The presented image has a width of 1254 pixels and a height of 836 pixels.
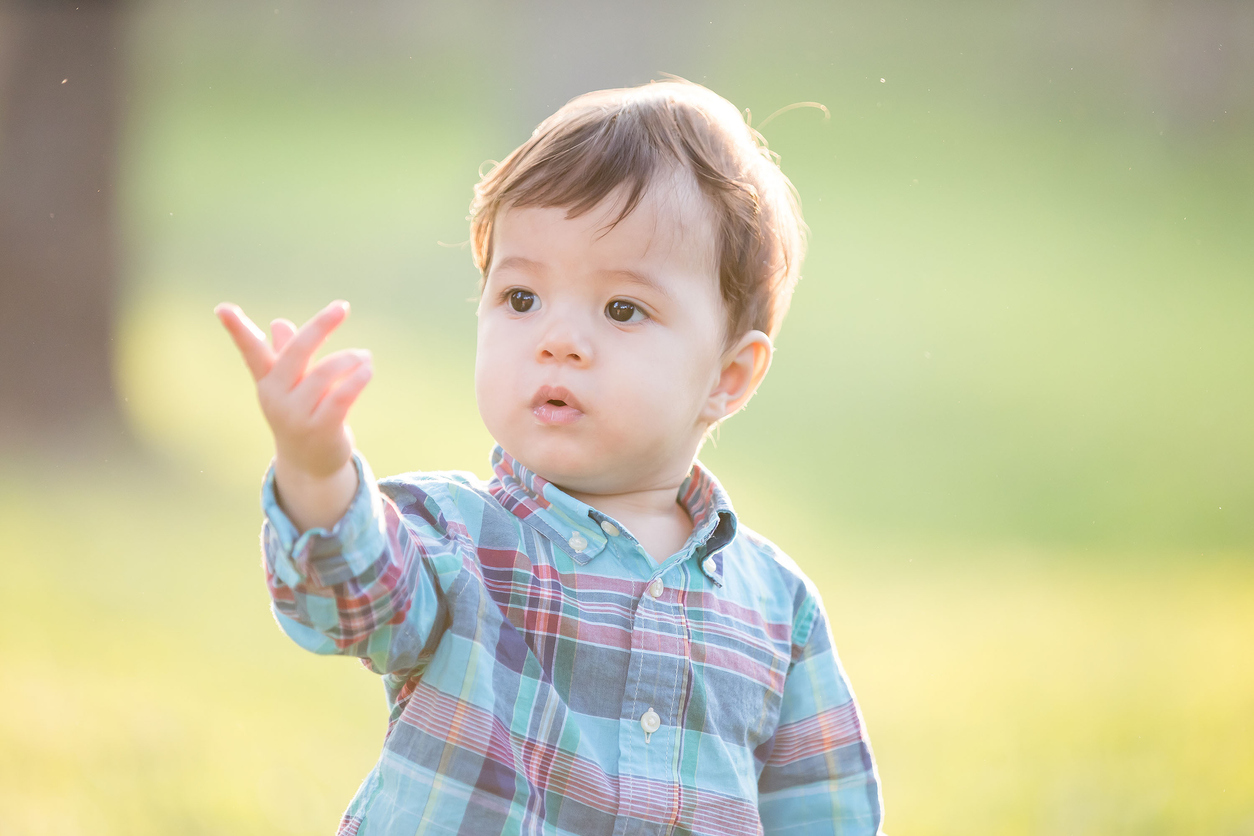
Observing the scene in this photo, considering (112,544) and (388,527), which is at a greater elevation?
(112,544)

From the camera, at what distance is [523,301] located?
1.40m

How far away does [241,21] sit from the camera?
23.1 feet

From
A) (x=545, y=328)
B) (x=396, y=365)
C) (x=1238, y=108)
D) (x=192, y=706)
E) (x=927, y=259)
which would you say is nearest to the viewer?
(x=545, y=328)

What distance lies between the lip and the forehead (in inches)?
6.0

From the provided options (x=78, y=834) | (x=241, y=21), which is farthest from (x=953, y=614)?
(x=241, y=21)

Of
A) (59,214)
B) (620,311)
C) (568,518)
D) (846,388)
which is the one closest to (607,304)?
(620,311)

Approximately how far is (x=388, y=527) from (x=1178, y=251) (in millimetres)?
6999

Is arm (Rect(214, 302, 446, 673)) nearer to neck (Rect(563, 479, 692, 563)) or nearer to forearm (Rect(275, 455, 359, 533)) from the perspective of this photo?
forearm (Rect(275, 455, 359, 533))

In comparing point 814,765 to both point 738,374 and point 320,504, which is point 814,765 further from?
point 320,504

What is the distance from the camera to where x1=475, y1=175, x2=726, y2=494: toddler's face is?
4.42 feet

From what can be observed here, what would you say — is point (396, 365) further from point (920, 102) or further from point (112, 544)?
point (920, 102)

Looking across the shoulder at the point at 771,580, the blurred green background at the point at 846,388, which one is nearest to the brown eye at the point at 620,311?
the shoulder at the point at 771,580

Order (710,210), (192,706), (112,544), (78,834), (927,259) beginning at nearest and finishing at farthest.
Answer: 1. (710,210)
2. (78,834)
3. (192,706)
4. (112,544)
5. (927,259)

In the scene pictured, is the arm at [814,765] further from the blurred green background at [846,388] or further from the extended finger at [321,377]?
the blurred green background at [846,388]
